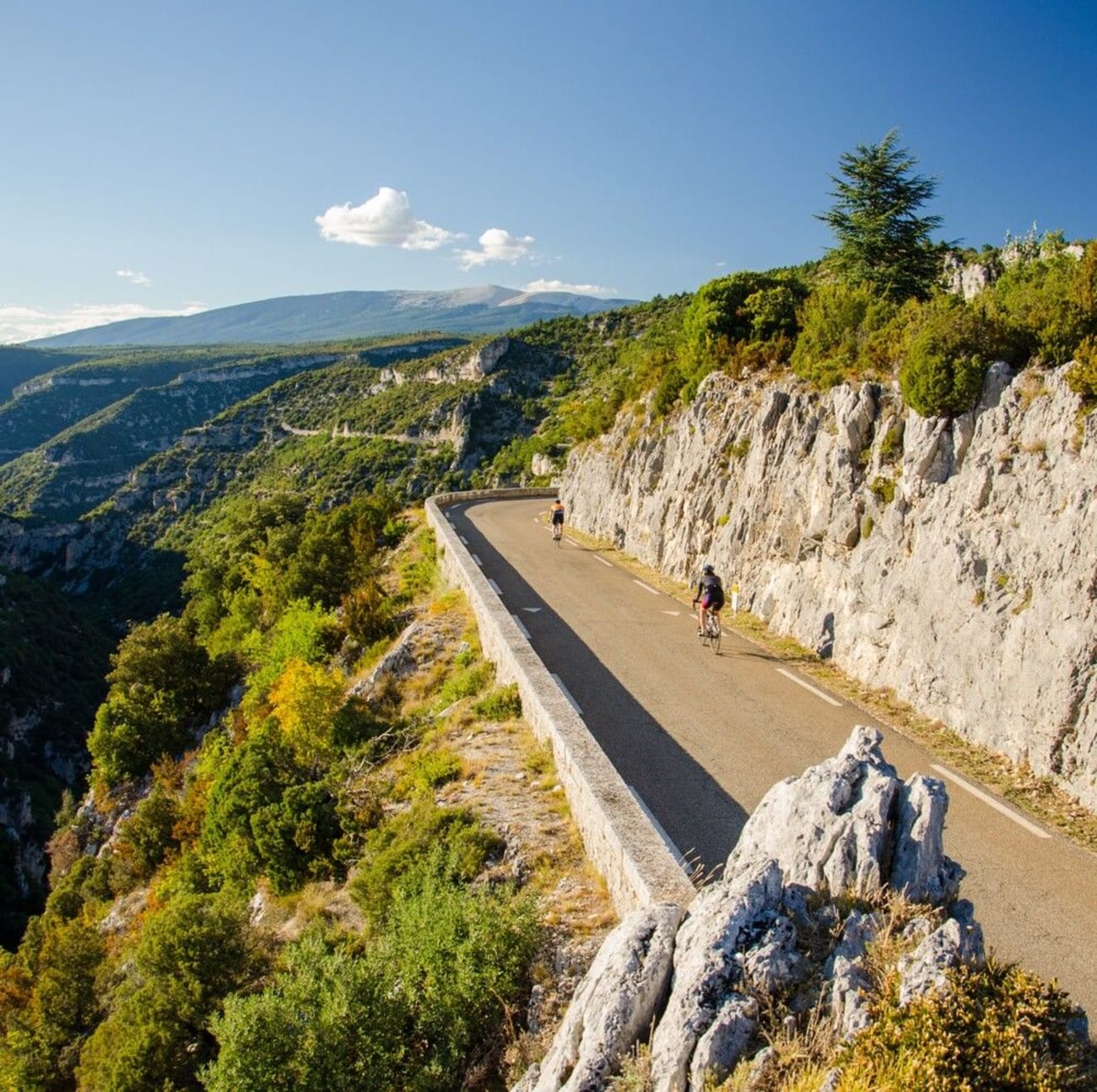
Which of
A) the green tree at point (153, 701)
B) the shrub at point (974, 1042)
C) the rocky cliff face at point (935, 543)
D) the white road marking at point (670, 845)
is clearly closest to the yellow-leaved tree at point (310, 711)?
the white road marking at point (670, 845)

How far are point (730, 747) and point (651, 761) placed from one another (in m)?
1.17

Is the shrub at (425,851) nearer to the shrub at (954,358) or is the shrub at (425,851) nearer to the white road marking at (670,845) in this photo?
the white road marking at (670,845)

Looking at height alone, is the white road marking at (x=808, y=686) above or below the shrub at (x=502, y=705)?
above

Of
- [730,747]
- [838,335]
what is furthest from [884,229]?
[730,747]

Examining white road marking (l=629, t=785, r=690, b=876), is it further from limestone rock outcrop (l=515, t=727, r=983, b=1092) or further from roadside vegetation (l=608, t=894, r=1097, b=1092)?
roadside vegetation (l=608, t=894, r=1097, b=1092)

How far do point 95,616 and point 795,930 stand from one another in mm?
84126

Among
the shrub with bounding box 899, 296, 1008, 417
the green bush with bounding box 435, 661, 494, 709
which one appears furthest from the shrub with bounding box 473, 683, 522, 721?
the shrub with bounding box 899, 296, 1008, 417

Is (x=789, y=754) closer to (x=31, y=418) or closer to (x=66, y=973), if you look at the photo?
(x=66, y=973)

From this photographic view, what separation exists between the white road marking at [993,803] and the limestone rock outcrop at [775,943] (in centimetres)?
335

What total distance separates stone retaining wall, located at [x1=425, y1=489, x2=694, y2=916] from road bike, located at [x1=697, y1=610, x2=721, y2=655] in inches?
137

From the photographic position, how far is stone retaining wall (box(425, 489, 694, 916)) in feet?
20.6

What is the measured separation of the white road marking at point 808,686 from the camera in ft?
38.0

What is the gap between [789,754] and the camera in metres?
9.68

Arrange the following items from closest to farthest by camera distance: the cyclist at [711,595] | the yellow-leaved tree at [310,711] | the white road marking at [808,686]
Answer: the white road marking at [808,686]
the cyclist at [711,595]
the yellow-leaved tree at [310,711]
